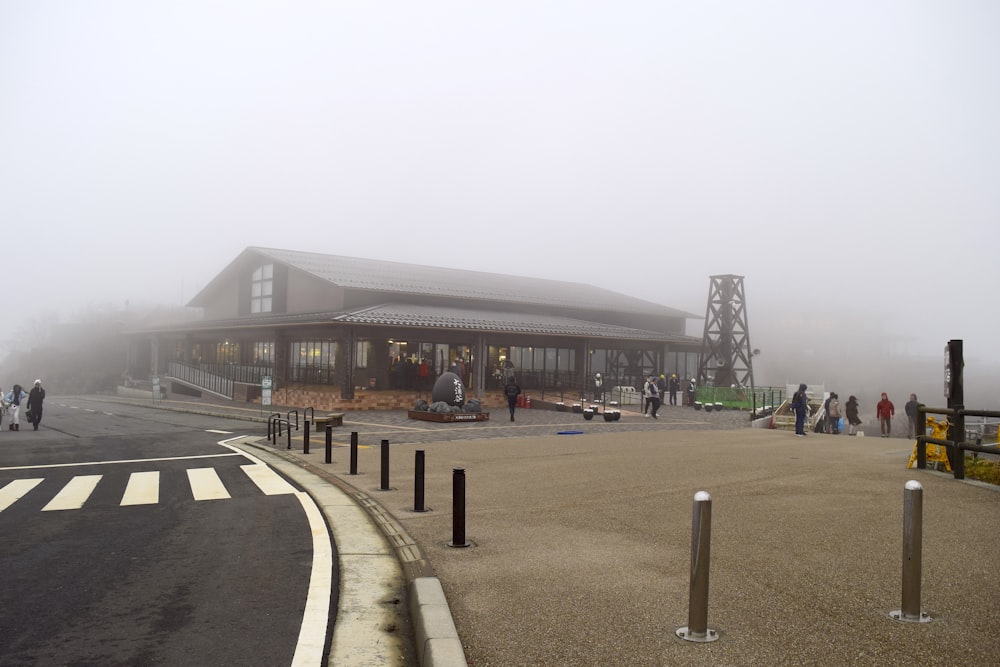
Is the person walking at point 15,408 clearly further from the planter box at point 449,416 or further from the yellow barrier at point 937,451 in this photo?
the yellow barrier at point 937,451

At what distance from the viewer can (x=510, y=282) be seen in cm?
5094

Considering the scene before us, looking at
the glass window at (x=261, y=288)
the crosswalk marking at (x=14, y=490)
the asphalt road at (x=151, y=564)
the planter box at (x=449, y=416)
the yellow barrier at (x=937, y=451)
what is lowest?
the planter box at (x=449, y=416)

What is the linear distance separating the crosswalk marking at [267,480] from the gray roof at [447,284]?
21671 millimetres

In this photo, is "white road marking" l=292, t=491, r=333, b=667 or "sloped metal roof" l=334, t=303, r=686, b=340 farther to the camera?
"sloped metal roof" l=334, t=303, r=686, b=340

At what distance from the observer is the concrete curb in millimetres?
4141

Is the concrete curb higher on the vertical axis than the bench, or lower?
higher

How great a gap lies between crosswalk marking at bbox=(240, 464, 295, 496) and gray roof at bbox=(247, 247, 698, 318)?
2167 centimetres

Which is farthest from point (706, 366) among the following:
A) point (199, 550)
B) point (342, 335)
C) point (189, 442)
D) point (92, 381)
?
point (92, 381)

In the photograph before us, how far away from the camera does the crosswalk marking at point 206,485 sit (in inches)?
416

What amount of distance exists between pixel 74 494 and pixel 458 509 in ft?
24.0

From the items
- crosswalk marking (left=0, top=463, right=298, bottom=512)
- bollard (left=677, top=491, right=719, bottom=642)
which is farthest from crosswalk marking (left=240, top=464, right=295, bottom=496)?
bollard (left=677, top=491, right=719, bottom=642)

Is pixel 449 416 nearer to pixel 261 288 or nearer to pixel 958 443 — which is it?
pixel 958 443

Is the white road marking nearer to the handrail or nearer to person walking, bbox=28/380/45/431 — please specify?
the handrail

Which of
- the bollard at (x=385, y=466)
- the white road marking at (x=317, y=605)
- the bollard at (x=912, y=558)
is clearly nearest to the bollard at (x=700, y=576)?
the bollard at (x=912, y=558)
